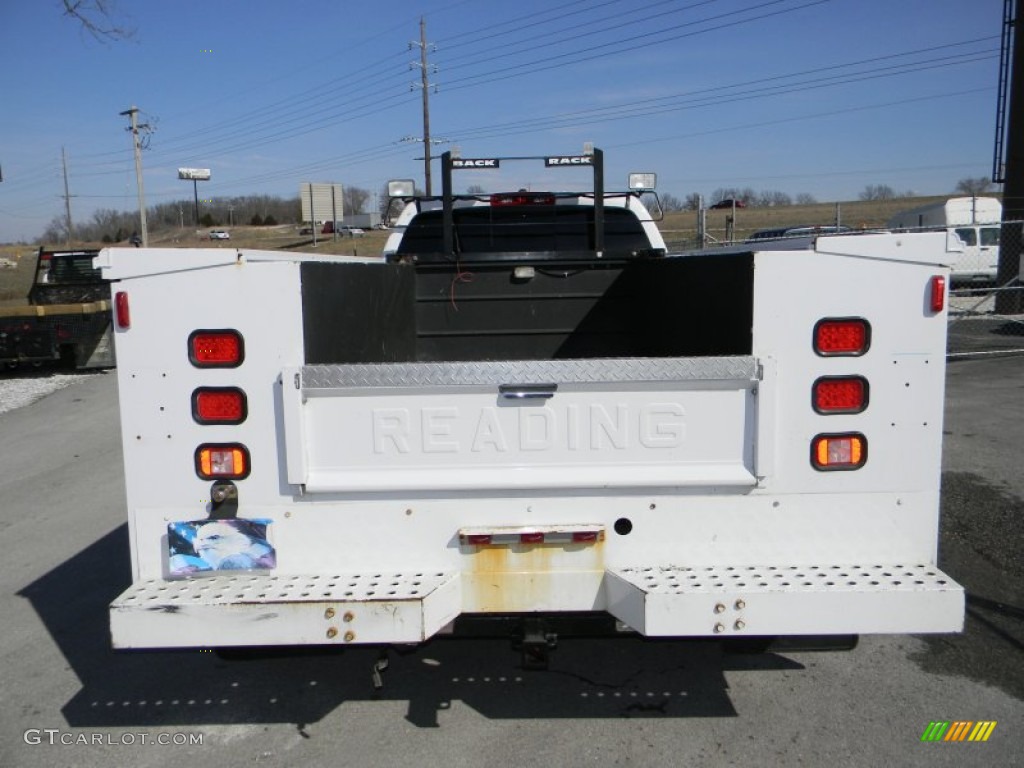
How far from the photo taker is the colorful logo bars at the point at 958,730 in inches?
131

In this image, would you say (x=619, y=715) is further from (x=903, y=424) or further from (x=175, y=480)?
(x=175, y=480)

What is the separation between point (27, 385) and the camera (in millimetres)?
13727

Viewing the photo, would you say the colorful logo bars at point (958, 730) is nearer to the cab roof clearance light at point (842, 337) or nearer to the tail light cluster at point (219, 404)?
the cab roof clearance light at point (842, 337)

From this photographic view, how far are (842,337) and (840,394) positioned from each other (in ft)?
0.68

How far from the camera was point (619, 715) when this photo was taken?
3.57m

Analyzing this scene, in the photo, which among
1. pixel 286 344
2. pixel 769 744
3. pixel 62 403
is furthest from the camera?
pixel 62 403

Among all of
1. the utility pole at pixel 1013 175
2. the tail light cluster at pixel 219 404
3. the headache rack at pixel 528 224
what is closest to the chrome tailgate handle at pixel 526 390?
the tail light cluster at pixel 219 404

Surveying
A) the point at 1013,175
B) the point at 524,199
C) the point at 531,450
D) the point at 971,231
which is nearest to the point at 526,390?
the point at 531,450

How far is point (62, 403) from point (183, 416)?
34.1 feet

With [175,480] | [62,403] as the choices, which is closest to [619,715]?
[175,480]

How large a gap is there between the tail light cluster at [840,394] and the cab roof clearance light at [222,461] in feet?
6.83

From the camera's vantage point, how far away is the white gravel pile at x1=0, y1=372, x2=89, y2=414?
12.4m

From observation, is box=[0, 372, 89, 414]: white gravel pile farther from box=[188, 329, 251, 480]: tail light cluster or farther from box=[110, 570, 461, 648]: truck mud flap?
box=[110, 570, 461, 648]: truck mud flap
